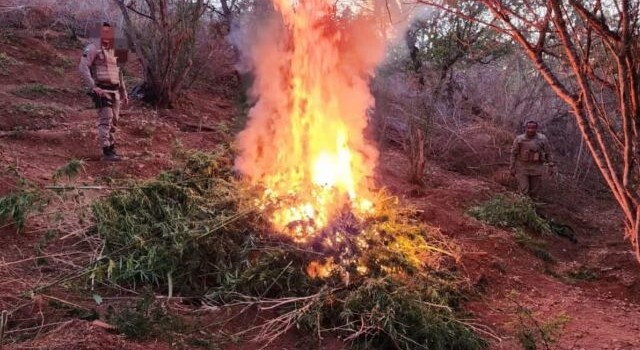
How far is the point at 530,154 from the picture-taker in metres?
8.92

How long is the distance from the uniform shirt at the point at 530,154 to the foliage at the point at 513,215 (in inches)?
44.1

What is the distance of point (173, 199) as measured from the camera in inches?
204

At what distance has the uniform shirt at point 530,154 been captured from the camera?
889 cm

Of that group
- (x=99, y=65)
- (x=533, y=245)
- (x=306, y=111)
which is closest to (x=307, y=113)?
(x=306, y=111)

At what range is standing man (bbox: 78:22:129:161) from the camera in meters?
6.79

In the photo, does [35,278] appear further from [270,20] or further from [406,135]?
[406,135]

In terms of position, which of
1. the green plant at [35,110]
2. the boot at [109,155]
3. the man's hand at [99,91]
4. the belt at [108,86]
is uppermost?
the belt at [108,86]

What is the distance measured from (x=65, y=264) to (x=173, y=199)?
3.94 feet

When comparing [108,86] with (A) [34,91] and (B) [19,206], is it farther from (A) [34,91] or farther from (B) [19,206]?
(A) [34,91]

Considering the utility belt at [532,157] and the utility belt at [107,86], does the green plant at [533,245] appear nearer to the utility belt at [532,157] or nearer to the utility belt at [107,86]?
the utility belt at [532,157]

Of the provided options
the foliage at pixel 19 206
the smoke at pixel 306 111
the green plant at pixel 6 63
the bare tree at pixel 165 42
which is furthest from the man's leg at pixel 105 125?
the green plant at pixel 6 63

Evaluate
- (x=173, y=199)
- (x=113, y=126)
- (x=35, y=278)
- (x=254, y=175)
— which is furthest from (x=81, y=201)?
(x=113, y=126)

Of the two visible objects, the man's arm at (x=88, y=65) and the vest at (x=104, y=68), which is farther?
the vest at (x=104, y=68)

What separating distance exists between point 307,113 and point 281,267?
2.00 m
